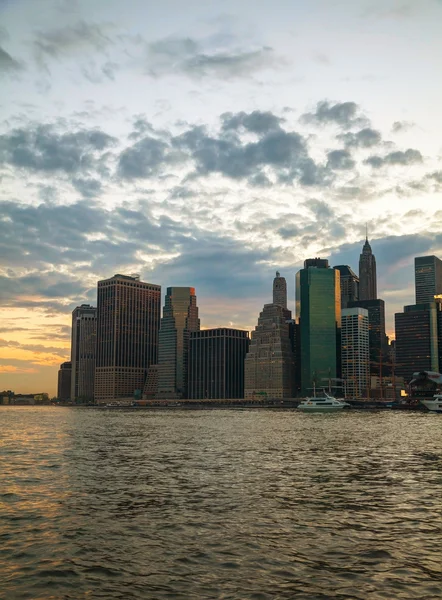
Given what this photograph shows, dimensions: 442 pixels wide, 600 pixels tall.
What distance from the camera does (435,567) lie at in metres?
30.9

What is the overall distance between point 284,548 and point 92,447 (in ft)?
239

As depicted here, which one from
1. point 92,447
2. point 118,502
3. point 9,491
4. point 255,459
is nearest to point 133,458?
point 255,459

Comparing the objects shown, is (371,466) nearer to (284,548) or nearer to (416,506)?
(416,506)

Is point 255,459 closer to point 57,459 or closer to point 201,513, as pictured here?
point 57,459

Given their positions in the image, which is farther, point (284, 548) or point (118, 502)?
point (118, 502)

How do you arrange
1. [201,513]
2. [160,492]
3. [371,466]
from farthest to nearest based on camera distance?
[371,466] → [160,492] → [201,513]

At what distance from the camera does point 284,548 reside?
34000 mm

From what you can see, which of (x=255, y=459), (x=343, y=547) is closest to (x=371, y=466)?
(x=255, y=459)

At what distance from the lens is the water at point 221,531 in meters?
28.3

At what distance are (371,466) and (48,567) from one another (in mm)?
48817

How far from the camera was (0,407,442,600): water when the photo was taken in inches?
1113

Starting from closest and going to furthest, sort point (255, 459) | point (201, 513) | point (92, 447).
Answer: point (201, 513)
point (255, 459)
point (92, 447)

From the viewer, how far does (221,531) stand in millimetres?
38062

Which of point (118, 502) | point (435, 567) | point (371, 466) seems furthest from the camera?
point (371, 466)
